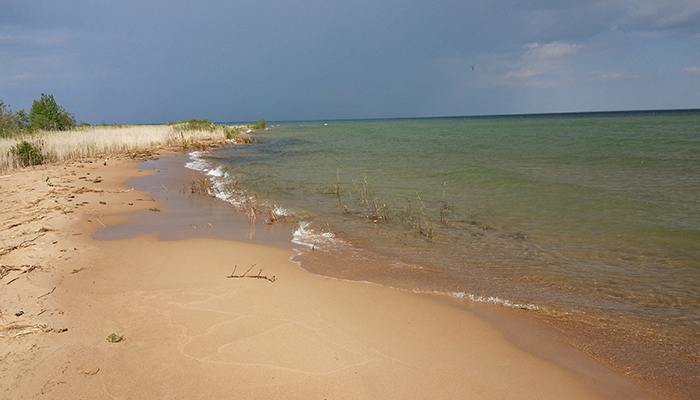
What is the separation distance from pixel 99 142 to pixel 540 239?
25487mm

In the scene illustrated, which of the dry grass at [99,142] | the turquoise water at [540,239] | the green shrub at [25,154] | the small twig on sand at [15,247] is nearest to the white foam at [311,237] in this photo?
the turquoise water at [540,239]

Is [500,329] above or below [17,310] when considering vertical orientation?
below

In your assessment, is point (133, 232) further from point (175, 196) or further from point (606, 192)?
point (606, 192)

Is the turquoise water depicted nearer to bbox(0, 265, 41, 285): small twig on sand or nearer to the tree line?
bbox(0, 265, 41, 285): small twig on sand

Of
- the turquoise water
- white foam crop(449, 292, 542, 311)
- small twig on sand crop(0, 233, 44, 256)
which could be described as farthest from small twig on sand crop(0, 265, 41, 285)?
white foam crop(449, 292, 542, 311)

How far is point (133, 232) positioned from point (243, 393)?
599cm

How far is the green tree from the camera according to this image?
31.8 metres

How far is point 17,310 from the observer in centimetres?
402

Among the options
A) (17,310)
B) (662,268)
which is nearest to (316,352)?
(17,310)

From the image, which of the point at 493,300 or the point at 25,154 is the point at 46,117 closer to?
Answer: the point at 25,154

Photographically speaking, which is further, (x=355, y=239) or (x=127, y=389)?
(x=355, y=239)

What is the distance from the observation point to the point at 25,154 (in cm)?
1734

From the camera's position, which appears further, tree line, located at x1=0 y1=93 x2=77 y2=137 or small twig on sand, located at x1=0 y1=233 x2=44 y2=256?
tree line, located at x1=0 y1=93 x2=77 y2=137

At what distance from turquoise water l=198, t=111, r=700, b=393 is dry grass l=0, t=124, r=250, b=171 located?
9.55 meters
